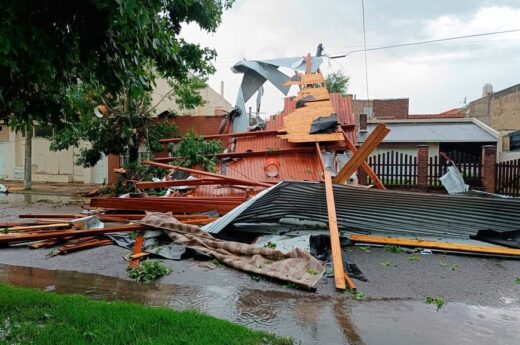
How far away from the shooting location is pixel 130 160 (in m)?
16.6

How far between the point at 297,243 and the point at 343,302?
1935mm

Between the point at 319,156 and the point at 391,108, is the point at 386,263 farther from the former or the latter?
the point at 391,108

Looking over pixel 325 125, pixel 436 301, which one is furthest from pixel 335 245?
pixel 325 125

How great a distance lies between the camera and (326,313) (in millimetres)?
4359

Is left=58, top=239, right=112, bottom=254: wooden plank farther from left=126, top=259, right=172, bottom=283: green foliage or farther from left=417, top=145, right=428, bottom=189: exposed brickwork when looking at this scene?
left=417, top=145, right=428, bottom=189: exposed brickwork

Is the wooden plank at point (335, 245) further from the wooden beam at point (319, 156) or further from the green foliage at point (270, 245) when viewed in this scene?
the wooden beam at point (319, 156)

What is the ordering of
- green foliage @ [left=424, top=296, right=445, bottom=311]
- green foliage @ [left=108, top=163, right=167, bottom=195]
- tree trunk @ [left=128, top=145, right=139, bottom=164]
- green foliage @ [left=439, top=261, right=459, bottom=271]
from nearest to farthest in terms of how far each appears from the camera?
green foliage @ [left=424, top=296, right=445, bottom=311] → green foliage @ [left=439, top=261, right=459, bottom=271] → green foliage @ [left=108, top=163, right=167, bottom=195] → tree trunk @ [left=128, top=145, right=139, bottom=164]

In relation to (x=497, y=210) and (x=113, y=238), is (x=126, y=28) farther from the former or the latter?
(x=497, y=210)

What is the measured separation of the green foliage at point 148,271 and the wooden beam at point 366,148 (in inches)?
167

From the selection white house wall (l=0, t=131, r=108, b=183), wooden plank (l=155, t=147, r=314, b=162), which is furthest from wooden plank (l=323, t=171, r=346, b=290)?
white house wall (l=0, t=131, r=108, b=183)

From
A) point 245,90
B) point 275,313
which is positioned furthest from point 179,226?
point 245,90

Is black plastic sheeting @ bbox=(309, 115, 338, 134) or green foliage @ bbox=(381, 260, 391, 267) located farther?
black plastic sheeting @ bbox=(309, 115, 338, 134)

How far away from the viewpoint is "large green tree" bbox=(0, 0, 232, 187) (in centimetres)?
264

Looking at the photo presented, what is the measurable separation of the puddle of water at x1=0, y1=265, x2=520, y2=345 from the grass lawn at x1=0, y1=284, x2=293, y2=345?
464 mm
